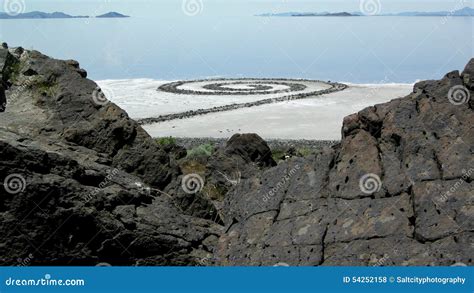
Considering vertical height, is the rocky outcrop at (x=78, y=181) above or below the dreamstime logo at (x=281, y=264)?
above

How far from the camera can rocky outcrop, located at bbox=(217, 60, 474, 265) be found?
31.8 feet

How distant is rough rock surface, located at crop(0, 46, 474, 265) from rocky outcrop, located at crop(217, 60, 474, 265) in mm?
23

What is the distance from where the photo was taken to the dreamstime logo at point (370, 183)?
10750 mm

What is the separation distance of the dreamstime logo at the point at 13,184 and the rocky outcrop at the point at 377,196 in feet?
11.8

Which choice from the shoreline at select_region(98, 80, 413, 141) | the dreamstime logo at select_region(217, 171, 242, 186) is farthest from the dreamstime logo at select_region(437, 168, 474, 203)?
the shoreline at select_region(98, 80, 413, 141)

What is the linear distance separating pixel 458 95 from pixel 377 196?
2877 millimetres

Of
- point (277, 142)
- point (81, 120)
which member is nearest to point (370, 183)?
point (81, 120)

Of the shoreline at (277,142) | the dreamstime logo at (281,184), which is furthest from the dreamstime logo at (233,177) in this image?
the shoreline at (277,142)

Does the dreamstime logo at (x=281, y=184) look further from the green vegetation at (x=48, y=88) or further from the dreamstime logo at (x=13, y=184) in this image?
the green vegetation at (x=48, y=88)

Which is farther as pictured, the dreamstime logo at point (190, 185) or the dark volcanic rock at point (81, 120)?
the dreamstime logo at point (190, 185)

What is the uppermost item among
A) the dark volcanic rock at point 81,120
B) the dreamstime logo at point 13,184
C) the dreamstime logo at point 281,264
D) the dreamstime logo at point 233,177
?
the dark volcanic rock at point 81,120

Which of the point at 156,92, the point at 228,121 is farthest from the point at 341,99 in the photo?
the point at 156,92

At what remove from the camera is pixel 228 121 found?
47844mm

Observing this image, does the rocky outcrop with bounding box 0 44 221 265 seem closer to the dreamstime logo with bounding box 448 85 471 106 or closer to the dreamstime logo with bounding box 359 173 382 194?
the dreamstime logo with bounding box 359 173 382 194
